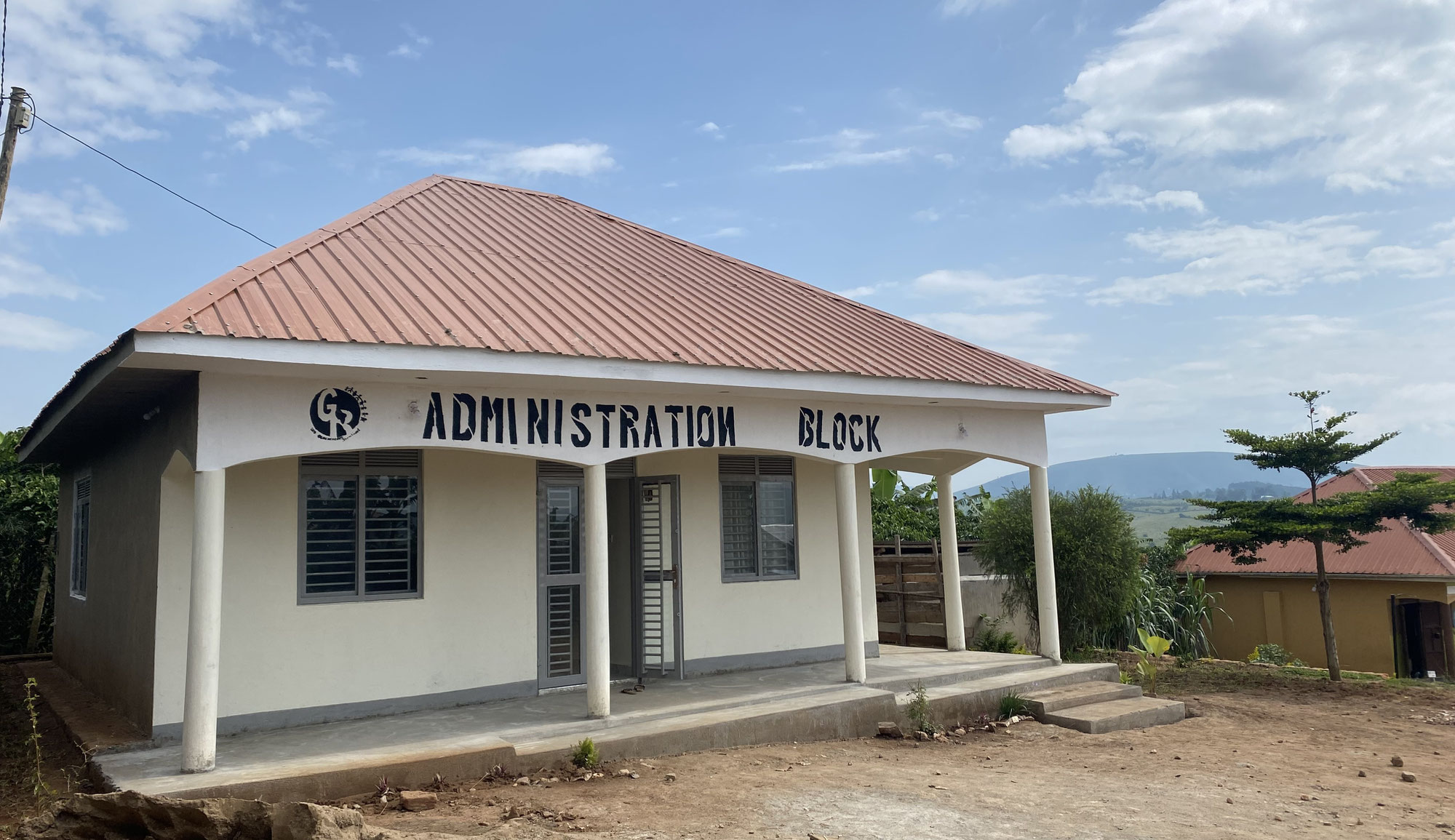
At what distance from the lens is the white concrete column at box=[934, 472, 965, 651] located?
13312mm

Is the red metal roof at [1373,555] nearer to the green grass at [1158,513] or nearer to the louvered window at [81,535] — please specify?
the louvered window at [81,535]

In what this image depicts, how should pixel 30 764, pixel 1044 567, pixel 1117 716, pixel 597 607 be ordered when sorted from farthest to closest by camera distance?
pixel 1044 567 → pixel 1117 716 → pixel 597 607 → pixel 30 764

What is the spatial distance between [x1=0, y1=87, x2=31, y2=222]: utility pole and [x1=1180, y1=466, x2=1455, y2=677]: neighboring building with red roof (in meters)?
19.8

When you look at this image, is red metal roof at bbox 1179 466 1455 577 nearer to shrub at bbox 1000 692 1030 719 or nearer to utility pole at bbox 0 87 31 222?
shrub at bbox 1000 692 1030 719

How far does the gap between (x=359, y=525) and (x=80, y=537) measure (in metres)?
6.10

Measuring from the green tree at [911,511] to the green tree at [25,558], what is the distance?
565 inches

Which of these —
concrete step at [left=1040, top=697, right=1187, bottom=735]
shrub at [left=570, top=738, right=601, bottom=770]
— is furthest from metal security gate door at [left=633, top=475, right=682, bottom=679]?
concrete step at [left=1040, top=697, right=1187, bottom=735]

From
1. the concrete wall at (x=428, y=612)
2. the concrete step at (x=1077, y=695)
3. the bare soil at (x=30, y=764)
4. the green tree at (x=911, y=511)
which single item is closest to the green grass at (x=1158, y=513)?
the green tree at (x=911, y=511)

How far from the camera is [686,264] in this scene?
41.3ft

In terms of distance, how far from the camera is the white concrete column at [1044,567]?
12047 mm

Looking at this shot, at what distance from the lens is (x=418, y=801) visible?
6.49m

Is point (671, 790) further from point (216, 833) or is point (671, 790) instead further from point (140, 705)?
point (140, 705)

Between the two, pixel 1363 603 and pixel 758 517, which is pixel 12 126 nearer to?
pixel 758 517

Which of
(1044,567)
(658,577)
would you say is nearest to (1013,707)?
(1044,567)
